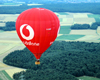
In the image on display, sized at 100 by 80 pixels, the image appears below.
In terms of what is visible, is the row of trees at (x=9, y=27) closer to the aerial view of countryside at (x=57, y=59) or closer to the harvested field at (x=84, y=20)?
the aerial view of countryside at (x=57, y=59)

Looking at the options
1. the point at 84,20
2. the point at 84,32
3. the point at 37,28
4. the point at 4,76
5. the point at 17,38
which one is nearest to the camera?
the point at 37,28

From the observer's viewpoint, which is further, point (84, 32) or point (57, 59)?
point (84, 32)

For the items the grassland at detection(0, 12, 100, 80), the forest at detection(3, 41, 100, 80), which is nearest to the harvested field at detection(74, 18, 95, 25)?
the grassland at detection(0, 12, 100, 80)

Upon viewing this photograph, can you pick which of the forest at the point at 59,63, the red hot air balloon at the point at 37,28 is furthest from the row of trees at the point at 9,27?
the red hot air balloon at the point at 37,28

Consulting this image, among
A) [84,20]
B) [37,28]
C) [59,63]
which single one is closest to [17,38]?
[59,63]

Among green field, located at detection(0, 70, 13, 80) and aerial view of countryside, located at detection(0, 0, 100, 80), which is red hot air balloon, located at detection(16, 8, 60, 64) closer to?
aerial view of countryside, located at detection(0, 0, 100, 80)

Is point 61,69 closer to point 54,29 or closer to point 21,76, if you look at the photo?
point 21,76

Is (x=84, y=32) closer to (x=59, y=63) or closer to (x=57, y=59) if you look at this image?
(x=57, y=59)
